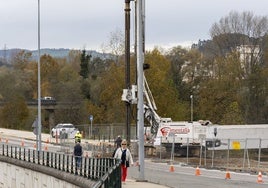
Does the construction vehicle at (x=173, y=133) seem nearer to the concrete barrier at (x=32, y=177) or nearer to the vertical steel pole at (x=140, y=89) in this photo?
the concrete barrier at (x=32, y=177)

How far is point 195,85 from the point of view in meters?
98.9

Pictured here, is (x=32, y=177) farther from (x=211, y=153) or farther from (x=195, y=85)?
(x=195, y=85)

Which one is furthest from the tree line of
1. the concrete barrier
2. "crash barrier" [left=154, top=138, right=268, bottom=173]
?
the concrete barrier

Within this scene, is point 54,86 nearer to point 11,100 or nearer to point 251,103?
point 11,100

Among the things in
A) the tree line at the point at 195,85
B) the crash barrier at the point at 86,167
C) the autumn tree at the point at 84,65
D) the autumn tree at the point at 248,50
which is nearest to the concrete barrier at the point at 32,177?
the crash barrier at the point at 86,167

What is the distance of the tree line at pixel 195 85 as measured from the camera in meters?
81.0

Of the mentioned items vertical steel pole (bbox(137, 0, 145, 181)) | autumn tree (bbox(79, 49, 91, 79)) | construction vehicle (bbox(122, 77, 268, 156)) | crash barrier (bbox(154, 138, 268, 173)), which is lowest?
crash barrier (bbox(154, 138, 268, 173))

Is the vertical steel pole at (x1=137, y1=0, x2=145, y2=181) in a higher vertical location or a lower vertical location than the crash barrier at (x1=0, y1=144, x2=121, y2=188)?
higher

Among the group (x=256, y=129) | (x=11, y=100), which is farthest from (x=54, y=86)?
(x=256, y=129)

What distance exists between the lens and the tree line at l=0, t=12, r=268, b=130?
81.0 m

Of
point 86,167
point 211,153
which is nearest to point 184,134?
point 211,153

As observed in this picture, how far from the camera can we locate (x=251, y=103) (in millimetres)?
84875

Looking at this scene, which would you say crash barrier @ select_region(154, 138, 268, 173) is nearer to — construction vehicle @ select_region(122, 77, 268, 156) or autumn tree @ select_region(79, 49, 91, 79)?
construction vehicle @ select_region(122, 77, 268, 156)

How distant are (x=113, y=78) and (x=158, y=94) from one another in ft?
18.2
